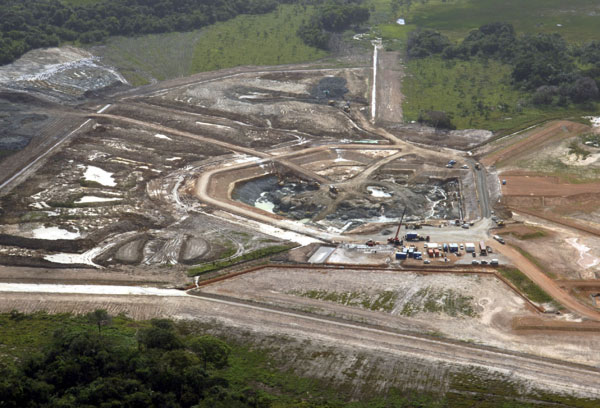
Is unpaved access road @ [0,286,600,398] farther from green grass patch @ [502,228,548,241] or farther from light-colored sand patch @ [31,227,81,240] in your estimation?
green grass patch @ [502,228,548,241]

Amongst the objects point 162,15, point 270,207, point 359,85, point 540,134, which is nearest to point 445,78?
point 359,85

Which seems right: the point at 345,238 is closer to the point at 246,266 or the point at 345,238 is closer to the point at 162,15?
the point at 246,266

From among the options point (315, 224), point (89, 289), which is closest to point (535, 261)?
point (315, 224)

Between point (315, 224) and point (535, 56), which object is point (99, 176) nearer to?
point (315, 224)

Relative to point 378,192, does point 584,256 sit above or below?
below

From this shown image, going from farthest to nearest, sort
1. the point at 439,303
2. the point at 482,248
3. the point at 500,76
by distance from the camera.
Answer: the point at 500,76 → the point at 482,248 → the point at 439,303

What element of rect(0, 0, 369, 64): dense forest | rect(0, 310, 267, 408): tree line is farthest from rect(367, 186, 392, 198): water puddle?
rect(0, 0, 369, 64): dense forest
